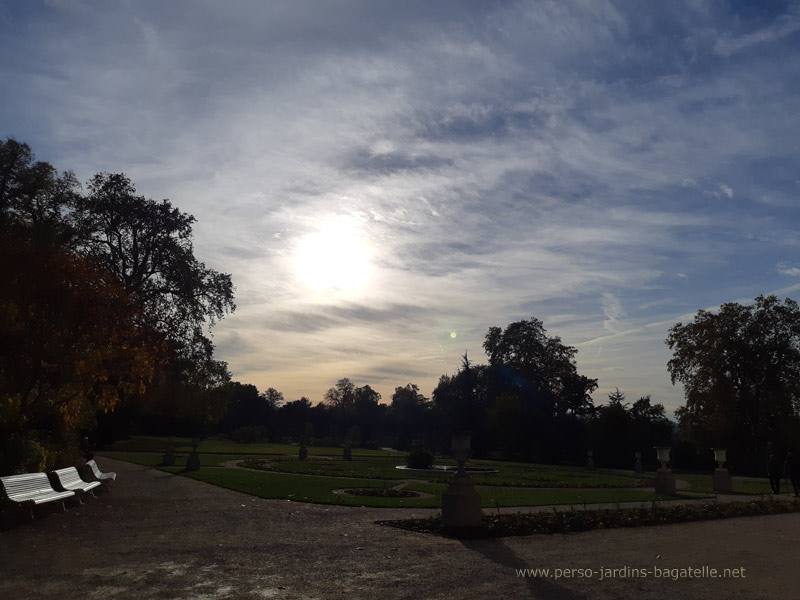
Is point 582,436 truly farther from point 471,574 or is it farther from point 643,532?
point 471,574

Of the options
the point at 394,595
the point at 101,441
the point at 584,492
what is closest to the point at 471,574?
the point at 394,595

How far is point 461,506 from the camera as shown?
11.1 m

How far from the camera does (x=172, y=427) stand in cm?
6738

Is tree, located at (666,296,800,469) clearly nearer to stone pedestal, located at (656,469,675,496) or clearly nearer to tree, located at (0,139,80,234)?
stone pedestal, located at (656,469,675,496)

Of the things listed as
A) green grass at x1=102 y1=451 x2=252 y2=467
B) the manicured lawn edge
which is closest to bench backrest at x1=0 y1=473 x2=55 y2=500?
the manicured lawn edge

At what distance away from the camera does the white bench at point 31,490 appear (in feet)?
38.2

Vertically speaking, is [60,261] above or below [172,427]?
above

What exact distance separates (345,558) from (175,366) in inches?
1183

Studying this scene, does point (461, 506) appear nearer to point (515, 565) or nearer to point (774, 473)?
point (515, 565)

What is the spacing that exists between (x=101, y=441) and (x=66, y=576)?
39033mm

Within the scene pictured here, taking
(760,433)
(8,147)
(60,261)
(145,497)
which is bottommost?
(145,497)

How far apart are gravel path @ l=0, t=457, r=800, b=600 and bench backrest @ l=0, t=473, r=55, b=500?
550mm

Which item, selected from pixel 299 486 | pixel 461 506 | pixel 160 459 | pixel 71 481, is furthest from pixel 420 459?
pixel 461 506

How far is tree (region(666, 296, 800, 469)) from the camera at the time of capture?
137 ft
